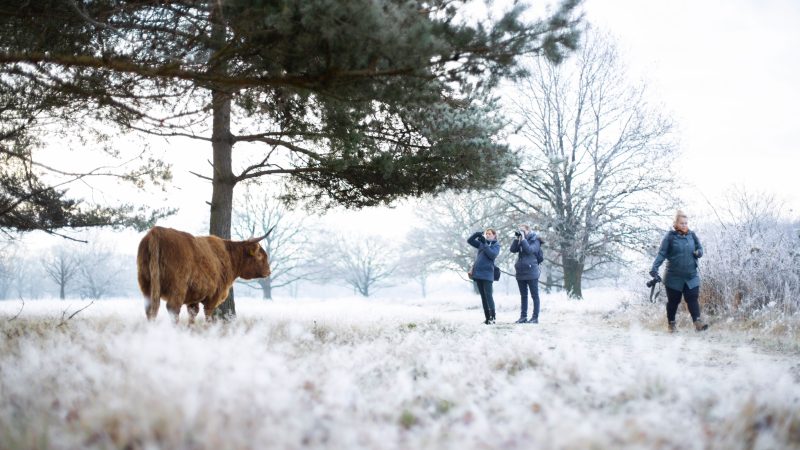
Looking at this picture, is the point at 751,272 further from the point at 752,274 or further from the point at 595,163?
the point at 595,163

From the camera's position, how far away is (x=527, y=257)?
35.5 ft

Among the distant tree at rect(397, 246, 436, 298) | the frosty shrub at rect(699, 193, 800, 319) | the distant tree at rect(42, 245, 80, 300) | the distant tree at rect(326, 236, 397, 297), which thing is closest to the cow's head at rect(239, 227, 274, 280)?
the frosty shrub at rect(699, 193, 800, 319)

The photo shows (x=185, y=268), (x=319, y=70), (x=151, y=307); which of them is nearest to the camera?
(x=319, y=70)

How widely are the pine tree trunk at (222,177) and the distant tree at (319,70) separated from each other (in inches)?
2.2

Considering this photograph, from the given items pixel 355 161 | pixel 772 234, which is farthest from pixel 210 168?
pixel 772 234

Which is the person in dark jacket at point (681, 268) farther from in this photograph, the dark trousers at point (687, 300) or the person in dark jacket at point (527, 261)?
the person in dark jacket at point (527, 261)

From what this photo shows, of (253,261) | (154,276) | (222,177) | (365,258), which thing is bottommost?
(154,276)

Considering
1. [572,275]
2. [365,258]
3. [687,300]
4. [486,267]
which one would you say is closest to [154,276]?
[486,267]

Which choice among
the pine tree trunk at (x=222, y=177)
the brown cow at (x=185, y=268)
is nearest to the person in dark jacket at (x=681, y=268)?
the brown cow at (x=185, y=268)

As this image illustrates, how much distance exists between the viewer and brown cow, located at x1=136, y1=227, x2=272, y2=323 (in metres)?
6.75

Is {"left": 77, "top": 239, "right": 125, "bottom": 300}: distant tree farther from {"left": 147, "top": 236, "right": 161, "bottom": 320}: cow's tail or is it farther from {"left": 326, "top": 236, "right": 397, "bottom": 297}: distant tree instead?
{"left": 147, "top": 236, "right": 161, "bottom": 320}: cow's tail

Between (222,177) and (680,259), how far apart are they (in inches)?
305

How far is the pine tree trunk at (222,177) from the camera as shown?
30.7 ft

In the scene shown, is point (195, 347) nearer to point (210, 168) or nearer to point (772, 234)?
point (210, 168)
